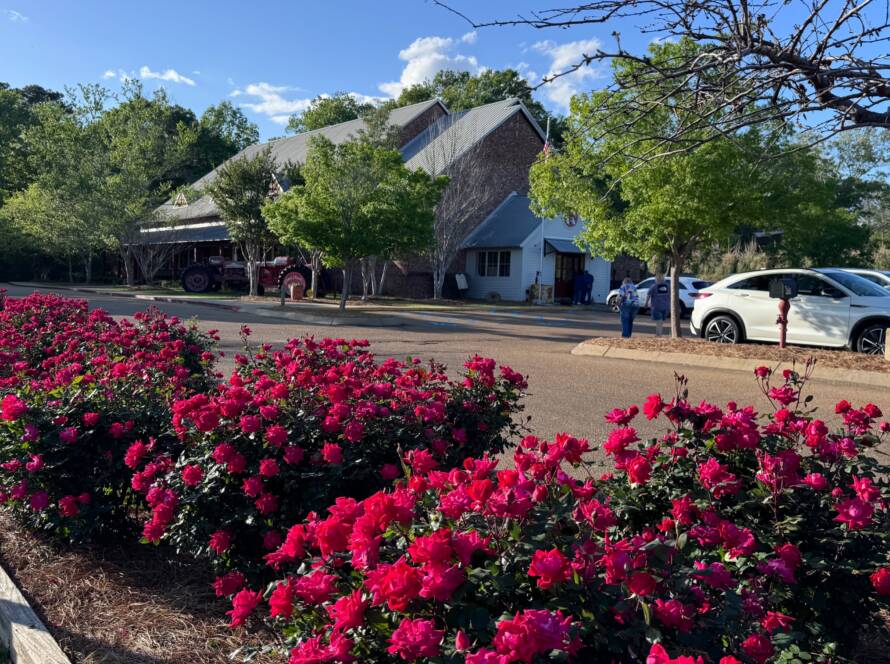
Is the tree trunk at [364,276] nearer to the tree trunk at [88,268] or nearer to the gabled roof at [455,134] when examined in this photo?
the gabled roof at [455,134]

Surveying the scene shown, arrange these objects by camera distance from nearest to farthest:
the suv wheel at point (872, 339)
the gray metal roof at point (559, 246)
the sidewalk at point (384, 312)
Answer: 1. the suv wheel at point (872, 339)
2. the sidewalk at point (384, 312)
3. the gray metal roof at point (559, 246)

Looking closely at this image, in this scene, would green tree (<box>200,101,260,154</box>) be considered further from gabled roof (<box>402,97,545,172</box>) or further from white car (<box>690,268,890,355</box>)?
white car (<box>690,268,890,355</box>)

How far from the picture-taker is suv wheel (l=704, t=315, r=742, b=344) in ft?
44.5

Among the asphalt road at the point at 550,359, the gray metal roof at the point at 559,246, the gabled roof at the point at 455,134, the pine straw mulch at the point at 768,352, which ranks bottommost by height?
the asphalt road at the point at 550,359

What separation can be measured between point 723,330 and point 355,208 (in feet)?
38.4

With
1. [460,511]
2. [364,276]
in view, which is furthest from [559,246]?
[460,511]

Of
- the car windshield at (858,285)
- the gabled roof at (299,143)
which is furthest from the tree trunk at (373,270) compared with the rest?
the car windshield at (858,285)

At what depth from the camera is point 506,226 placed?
109ft

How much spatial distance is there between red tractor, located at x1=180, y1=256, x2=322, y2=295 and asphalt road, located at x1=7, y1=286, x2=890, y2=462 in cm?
797

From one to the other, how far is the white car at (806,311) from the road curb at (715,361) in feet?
7.22

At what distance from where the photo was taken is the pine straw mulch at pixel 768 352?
1046 cm

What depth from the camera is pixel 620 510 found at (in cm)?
252

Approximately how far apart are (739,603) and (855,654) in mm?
1383

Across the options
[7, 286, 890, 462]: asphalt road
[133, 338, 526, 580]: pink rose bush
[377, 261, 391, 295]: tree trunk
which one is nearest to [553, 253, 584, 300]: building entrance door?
[377, 261, 391, 295]: tree trunk
